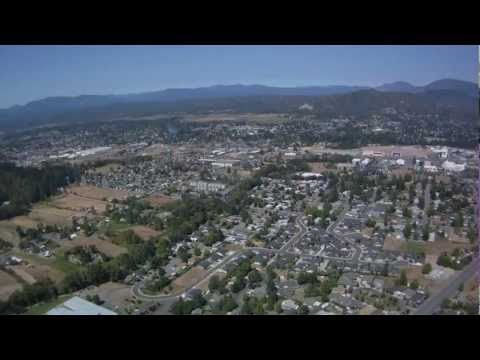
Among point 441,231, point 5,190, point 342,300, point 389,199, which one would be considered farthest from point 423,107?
point 5,190

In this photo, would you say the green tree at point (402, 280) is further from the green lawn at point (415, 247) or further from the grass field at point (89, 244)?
the grass field at point (89, 244)

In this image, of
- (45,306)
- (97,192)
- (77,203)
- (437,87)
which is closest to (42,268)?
(45,306)

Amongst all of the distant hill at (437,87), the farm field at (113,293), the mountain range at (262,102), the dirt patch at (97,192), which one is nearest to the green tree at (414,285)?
the farm field at (113,293)

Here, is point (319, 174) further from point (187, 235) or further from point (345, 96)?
point (345, 96)

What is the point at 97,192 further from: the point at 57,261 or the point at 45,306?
the point at 45,306

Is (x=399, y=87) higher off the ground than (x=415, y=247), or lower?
higher
